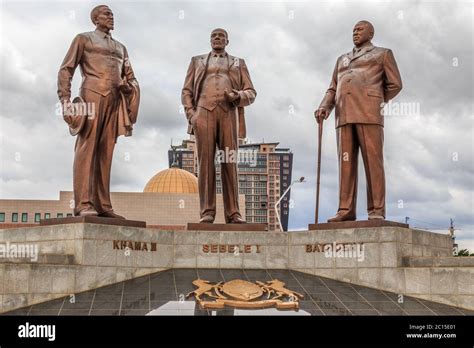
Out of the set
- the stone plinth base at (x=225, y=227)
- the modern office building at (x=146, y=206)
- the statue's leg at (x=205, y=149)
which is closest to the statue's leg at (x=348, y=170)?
the stone plinth base at (x=225, y=227)

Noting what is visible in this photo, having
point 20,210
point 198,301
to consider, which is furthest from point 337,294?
point 20,210

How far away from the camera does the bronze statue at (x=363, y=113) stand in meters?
13.1

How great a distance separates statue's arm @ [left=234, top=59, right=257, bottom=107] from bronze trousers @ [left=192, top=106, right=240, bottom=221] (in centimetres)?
30

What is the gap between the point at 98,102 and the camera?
41.6 feet

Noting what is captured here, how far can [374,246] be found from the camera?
12.5 meters

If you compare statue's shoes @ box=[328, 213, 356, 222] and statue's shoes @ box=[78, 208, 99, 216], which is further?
statue's shoes @ box=[328, 213, 356, 222]

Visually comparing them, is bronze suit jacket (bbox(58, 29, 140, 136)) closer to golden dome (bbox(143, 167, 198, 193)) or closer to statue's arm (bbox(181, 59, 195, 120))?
statue's arm (bbox(181, 59, 195, 120))

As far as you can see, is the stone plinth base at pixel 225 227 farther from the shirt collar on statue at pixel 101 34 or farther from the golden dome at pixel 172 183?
the golden dome at pixel 172 183

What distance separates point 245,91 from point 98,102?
323 cm

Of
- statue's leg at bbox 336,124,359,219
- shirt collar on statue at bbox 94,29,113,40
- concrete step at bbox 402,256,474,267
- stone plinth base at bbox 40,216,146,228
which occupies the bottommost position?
concrete step at bbox 402,256,474,267

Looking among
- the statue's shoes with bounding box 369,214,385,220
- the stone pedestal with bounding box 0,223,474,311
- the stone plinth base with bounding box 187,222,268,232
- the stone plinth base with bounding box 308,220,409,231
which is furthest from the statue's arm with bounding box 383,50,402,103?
the stone plinth base with bounding box 187,222,268,232

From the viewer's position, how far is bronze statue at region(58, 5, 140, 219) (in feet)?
41.0

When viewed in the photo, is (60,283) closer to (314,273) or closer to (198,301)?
(198,301)

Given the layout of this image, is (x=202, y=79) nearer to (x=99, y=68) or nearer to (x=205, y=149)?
(x=205, y=149)
